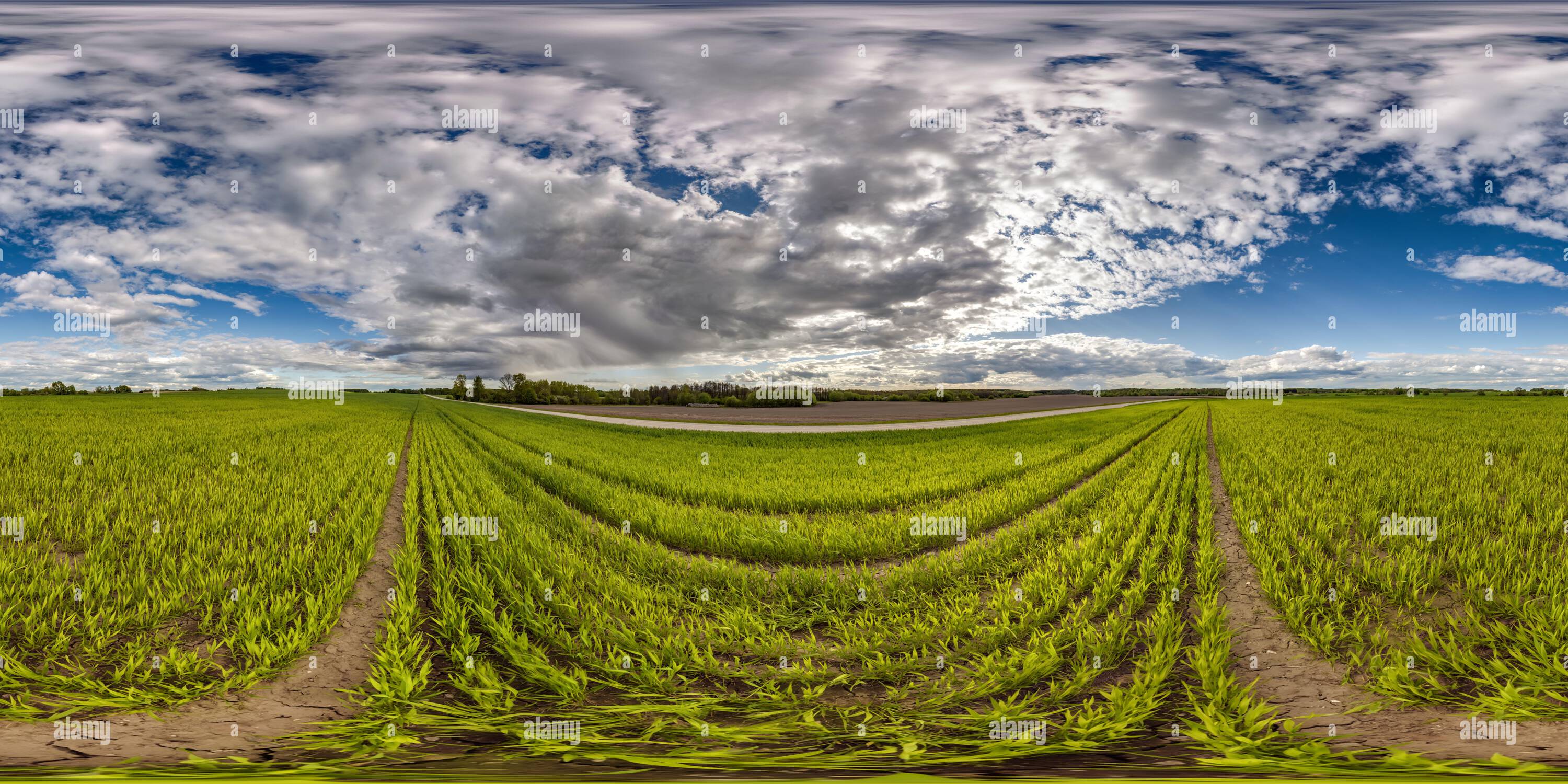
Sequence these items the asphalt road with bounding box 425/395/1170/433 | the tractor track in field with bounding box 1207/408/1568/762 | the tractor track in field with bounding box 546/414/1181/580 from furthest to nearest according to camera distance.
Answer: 1. the asphalt road with bounding box 425/395/1170/433
2. the tractor track in field with bounding box 546/414/1181/580
3. the tractor track in field with bounding box 1207/408/1568/762

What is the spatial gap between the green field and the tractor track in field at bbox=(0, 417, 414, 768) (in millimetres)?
95

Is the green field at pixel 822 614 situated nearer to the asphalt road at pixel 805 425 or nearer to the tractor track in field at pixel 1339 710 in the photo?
the tractor track in field at pixel 1339 710

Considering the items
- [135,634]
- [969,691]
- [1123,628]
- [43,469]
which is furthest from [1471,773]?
[43,469]

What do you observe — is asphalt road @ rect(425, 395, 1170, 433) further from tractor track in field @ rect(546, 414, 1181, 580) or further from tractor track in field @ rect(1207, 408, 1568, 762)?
tractor track in field @ rect(1207, 408, 1568, 762)

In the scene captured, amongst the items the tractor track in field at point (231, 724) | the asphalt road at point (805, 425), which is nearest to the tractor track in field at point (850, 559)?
the tractor track in field at point (231, 724)

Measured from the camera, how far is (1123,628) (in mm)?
3689

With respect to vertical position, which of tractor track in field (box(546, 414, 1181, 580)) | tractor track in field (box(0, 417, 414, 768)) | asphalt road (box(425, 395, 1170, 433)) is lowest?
tractor track in field (box(0, 417, 414, 768))

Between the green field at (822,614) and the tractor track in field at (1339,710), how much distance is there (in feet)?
0.09

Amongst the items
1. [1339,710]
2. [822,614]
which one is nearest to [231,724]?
[822,614]

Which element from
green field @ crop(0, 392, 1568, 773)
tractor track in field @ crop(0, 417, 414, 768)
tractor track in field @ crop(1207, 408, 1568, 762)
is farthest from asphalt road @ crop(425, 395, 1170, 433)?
tractor track in field @ crop(0, 417, 414, 768)

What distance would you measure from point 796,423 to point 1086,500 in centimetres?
2453

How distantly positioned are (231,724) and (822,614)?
334 centimetres

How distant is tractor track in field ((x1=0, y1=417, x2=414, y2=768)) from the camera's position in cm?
262

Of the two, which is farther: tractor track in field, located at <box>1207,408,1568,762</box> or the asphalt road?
the asphalt road
